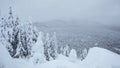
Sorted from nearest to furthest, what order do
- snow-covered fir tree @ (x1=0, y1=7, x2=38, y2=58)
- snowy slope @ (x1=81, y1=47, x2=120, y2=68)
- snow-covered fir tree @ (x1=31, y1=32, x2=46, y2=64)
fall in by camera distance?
snowy slope @ (x1=81, y1=47, x2=120, y2=68) < snow-covered fir tree @ (x1=31, y1=32, x2=46, y2=64) < snow-covered fir tree @ (x1=0, y1=7, x2=38, y2=58)

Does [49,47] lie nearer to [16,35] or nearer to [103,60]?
[16,35]

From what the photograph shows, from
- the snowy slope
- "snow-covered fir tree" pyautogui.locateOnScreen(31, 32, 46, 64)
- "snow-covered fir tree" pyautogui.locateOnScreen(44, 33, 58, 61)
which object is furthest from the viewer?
"snow-covered fir tree" pyautogui.locateOnScreen(44, 33, 58, 61)

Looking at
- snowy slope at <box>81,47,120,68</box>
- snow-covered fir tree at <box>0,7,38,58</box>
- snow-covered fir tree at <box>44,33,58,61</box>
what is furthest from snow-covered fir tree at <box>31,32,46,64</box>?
snow-covered fir tree at <box>44,33,58,61</box>

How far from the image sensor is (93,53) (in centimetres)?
1862

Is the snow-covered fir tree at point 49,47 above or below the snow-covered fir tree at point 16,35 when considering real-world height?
below

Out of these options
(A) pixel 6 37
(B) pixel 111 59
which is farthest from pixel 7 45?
(B) pixel 111 59

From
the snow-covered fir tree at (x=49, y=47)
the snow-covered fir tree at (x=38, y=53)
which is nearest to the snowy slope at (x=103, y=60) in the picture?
the snow-covered fir tree at (x=38, y=53)

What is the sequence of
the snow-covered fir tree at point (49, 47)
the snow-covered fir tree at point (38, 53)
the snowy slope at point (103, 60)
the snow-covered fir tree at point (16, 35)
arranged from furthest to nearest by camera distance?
the snow-covered fir tree at point (49, 47), the snow-covered fir tree at point (16, 35), the snow-covered fir tree at point (38, 53), the snowy slope at point (103, 60)

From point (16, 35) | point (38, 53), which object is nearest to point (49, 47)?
point (16, 35)

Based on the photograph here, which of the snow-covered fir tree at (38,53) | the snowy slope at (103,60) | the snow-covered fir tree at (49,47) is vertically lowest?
the snow-covered fir tree at (49,47)

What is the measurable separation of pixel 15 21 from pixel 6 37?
3810 millimetres

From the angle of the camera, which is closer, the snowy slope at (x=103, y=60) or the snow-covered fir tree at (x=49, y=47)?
the snowy slope at (x=103, y=60)

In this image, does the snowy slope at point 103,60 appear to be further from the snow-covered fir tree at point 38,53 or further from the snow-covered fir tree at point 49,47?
the snow-covered fir tree at point 49,47

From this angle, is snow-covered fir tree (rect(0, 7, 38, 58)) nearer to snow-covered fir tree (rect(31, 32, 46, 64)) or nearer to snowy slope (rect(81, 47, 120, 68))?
snow-covered fir tree (rect(31, 32, 46, 64))
